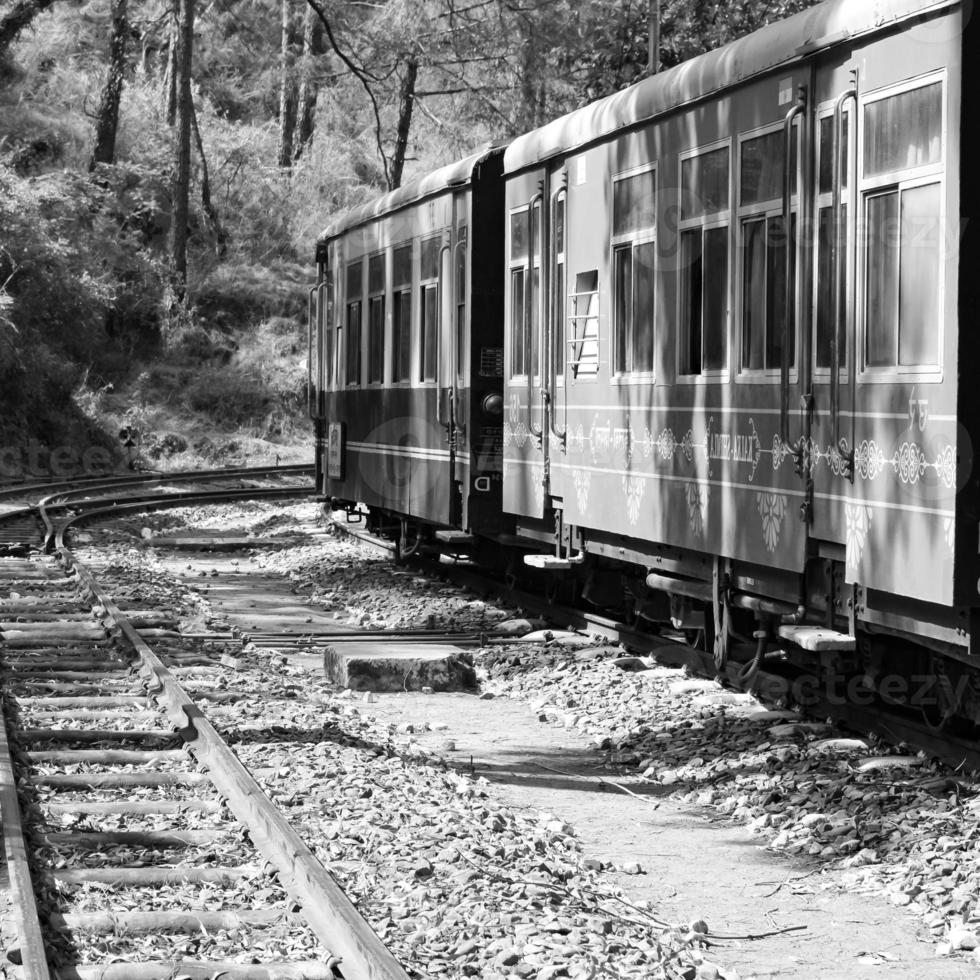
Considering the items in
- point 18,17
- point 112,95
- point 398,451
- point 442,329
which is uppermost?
point 112,95

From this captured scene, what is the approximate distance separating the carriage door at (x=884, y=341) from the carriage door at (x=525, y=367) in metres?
4.51

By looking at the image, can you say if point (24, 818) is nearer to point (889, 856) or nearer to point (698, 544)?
point (889, 856)

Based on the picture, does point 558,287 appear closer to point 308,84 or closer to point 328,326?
point 328,326

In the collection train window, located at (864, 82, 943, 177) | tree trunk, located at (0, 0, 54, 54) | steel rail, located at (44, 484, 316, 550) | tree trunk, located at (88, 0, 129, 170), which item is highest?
tree trunk, located at (88, 0, 129, 170)

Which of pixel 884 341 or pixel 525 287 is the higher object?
pixel 525 287

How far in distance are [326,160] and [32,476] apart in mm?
22089

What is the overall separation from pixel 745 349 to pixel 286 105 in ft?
155

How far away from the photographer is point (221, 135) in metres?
53.4

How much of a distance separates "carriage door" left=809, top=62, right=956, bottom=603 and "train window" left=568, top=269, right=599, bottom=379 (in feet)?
11.0

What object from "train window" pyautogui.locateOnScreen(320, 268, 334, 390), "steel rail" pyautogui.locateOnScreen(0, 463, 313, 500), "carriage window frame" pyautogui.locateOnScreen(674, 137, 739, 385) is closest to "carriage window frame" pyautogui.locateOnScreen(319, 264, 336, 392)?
"train window" pyautogui.locateOnScreen(320, 268, 334, 390)

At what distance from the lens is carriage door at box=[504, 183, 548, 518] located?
12188 millimetres

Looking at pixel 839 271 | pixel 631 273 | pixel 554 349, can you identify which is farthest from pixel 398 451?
pixel 839 271

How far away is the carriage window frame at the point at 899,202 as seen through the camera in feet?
21.8

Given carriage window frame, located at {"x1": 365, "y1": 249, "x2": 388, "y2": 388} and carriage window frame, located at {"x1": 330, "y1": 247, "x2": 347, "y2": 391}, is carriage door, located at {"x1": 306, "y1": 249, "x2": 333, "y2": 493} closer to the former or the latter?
carriage window frame, located at {"x1": 330, "y1": 247, "x2": 347, "y2": 391}
